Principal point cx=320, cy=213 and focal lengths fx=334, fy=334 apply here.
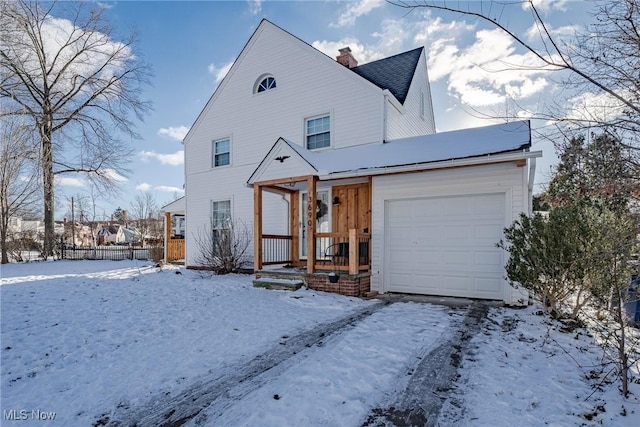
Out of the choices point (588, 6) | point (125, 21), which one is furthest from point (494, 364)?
point (125, 21)

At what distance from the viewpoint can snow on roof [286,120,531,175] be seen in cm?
679

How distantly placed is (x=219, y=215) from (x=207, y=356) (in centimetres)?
920

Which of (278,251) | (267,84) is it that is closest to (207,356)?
(278,251)

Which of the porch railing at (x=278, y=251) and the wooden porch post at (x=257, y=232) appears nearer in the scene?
the wooden porch post at (x=257, y=232)

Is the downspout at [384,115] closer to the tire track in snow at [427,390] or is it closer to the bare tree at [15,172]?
the tire track in snow at [427,390]

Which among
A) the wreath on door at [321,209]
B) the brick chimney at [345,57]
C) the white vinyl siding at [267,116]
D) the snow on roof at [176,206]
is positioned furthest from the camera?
the snow on roof at [176,206]

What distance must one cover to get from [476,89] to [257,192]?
6.45m

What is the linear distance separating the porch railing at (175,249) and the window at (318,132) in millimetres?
9403

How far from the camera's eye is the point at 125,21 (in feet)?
60.9

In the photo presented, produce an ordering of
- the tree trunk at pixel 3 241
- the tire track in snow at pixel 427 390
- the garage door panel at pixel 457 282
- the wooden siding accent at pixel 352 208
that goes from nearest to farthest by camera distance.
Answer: the tire track in snow at pixel 427 390 → the garage door panel at pixel 457 282 → the wooden siding accent at pixel 352 208 → the tree trunk at pixel 3 241

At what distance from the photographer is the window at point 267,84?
1193 cm

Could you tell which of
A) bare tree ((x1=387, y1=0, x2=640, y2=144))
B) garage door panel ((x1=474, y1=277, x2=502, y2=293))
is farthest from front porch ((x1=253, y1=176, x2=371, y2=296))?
bare tree ((x1=387, y1=0, x2=640, y2=144))

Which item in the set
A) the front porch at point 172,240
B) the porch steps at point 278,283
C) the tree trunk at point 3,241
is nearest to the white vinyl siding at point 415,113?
the porch steps at point 278,283

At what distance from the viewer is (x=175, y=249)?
648 inches
